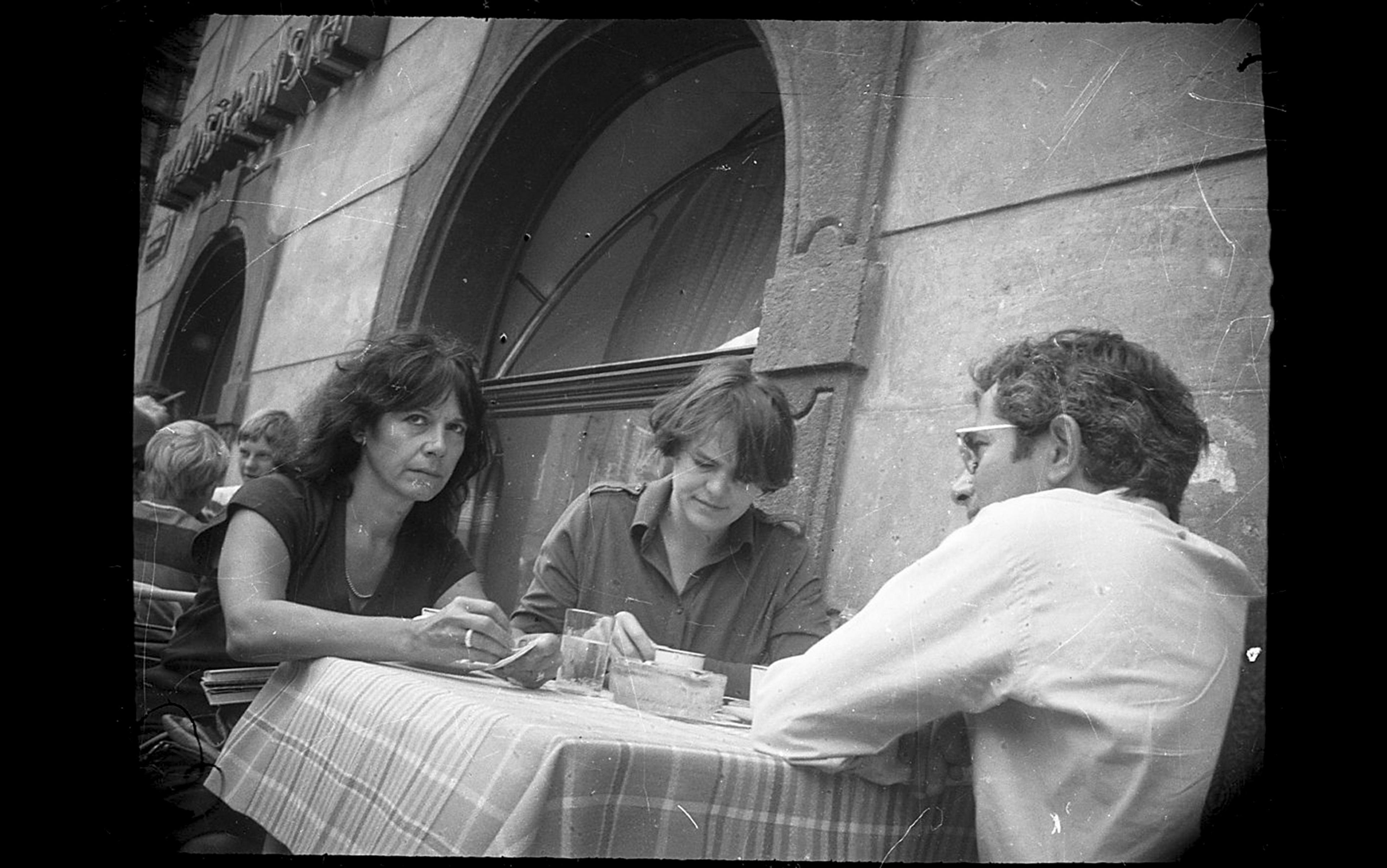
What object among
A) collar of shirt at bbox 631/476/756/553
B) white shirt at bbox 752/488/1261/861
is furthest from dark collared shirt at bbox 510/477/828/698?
white shirt at bbox 752/488/1261/861

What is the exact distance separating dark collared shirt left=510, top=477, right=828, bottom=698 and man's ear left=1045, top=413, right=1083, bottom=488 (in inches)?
17.7

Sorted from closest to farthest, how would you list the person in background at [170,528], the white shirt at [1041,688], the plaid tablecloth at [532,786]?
the plaid tablecloth at [532,786], the white shirt at [1041,688], the person in background at [170,528]

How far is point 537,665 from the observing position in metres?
1.83

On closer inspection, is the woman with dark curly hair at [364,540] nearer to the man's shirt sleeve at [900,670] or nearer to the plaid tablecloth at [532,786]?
the plaid tablecloth at [532,786]

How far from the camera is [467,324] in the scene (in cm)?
213

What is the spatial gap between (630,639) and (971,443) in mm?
696

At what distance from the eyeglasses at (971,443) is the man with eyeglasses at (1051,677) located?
15 cm

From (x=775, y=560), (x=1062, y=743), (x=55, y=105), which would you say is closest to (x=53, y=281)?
(x=55, y=105)

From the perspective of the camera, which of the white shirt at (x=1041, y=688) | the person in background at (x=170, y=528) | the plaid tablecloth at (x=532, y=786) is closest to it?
the plaid tablecloth at (x=532, y=786)

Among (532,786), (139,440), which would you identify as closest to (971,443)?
(532,786)

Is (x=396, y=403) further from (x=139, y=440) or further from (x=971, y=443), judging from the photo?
(x=971, y=443)

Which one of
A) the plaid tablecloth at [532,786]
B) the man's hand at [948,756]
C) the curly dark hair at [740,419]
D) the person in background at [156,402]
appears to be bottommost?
the plaid tablecloth at [532,786]

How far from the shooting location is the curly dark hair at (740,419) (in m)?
2.00

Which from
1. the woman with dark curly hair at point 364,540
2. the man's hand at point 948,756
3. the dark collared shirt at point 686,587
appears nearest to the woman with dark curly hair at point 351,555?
the woman with dark curly hair at point 364,540
